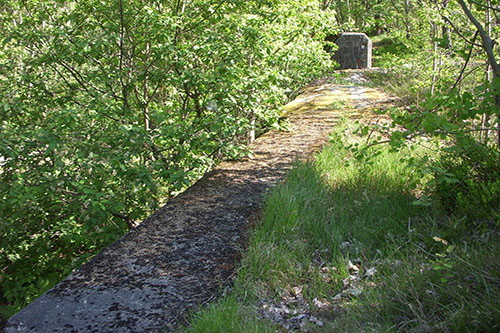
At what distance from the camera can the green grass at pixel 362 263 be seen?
235 cm

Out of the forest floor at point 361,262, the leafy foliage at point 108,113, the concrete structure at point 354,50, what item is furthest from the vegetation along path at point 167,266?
the concrete structure at point 354,50

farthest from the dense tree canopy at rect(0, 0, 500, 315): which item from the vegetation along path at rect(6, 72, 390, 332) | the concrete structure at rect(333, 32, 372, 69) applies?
the concrete structure at rect(333, 32, 372, 69)

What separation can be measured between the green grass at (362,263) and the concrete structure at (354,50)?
995 centimetres

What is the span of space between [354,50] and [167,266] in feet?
40.2

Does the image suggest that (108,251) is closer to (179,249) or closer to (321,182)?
(179,249)

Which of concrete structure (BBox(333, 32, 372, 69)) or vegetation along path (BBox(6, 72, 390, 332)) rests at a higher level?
concrete structure (BBox(333, 32, 372, 69))

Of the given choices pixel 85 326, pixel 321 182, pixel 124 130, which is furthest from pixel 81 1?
pixel 85 326

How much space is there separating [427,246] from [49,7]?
487cm

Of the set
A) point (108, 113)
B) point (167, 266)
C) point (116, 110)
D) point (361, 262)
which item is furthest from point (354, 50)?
point (167, 266)

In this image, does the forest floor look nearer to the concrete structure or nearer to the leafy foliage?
the leafy foliage

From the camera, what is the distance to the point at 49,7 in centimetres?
508

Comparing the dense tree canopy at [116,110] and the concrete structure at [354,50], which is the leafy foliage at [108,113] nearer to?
the dense tree canopy at [116,110]

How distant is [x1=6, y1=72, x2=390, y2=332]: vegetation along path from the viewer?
2516 millimetres

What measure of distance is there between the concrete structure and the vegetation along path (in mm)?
9559
